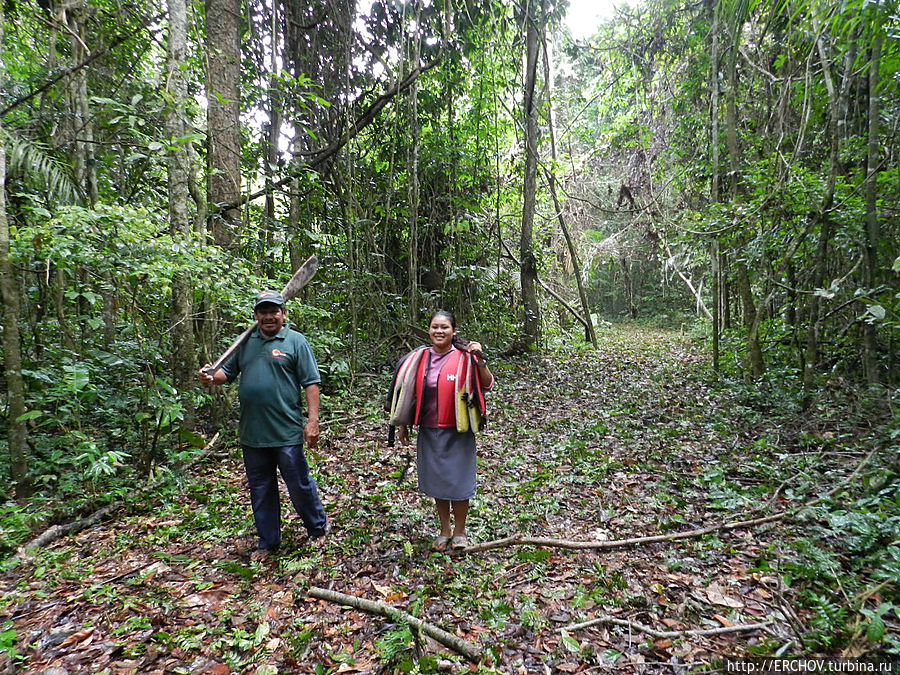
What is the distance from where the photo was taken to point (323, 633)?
272 centimetres

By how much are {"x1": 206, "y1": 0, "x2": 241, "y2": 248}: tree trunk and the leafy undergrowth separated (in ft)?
10.1

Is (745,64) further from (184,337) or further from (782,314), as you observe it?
(184,337)

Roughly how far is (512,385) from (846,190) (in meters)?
5.58

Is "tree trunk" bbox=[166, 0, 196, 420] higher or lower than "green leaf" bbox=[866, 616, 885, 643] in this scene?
higher

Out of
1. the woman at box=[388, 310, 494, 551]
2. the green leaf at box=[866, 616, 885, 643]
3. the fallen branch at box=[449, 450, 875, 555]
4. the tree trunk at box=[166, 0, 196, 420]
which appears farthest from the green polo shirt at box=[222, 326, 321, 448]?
the green leaf at box=[866, 616, 885, 643]

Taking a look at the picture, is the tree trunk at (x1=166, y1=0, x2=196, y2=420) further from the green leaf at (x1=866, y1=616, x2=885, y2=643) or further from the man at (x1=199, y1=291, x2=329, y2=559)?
the green leaf at (x1=866, y1=616, x2=885, y2=643)

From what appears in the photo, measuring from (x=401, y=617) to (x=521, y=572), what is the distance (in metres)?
0.94

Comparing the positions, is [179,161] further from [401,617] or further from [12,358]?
[401,617]

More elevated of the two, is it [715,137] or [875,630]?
[715,137]

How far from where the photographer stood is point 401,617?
2734mm

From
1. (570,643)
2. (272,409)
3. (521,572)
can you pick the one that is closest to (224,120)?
(272,409)

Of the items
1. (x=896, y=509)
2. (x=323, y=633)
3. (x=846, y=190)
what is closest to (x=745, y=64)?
(x=846, y=190)

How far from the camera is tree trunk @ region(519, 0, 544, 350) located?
10.4 m

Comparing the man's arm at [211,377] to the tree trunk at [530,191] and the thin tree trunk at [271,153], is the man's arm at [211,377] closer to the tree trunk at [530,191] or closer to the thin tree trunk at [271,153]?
the thin tree trunk at [271,153]
